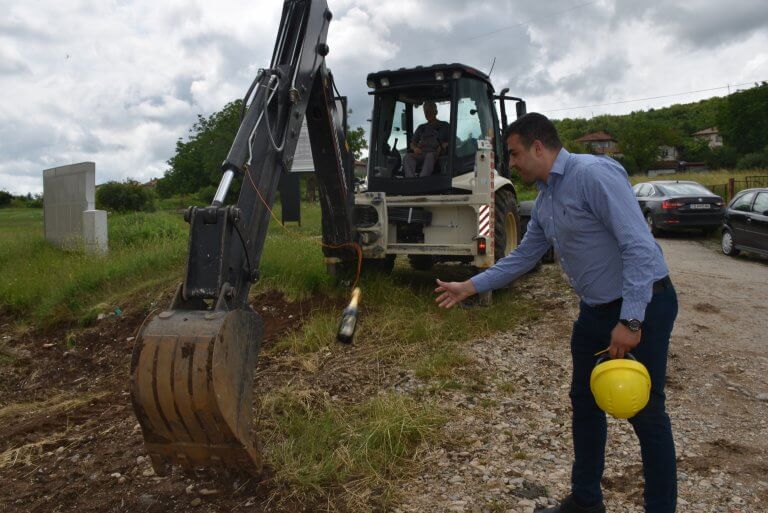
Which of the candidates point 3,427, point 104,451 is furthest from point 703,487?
point 3,427

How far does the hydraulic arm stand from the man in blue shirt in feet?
5.47

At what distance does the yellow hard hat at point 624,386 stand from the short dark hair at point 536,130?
3.48 feet

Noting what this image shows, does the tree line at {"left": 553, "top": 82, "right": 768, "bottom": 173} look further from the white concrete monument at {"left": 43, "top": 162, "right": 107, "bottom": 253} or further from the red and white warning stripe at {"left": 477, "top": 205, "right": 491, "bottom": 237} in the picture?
the red and white warning stripe at {"left": 477, "top": 205, "right": 491, "bottom": 237}

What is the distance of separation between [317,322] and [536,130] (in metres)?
4.20

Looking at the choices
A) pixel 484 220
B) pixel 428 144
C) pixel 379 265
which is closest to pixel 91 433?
pixel 484 220

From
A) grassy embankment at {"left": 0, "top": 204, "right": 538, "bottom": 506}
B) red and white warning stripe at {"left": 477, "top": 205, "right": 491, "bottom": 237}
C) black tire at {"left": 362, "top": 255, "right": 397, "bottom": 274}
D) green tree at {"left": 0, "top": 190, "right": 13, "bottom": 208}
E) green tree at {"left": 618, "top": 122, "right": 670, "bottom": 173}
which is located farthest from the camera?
green tree at {"left": 618, "top": 122, "right": 670, "bottom": 173}

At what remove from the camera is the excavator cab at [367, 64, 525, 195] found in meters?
7.75

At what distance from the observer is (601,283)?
2877 mm

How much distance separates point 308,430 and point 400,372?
1518mm

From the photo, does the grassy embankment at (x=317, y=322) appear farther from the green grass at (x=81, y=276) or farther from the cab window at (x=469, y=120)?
the cab window at (x=469, y=120)

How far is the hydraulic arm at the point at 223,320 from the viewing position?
2.92 metres

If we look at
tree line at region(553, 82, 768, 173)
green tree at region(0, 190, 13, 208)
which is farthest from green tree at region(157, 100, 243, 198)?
tree line at region(553, 82, 768, 173)

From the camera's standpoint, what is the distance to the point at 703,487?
11.7 ft

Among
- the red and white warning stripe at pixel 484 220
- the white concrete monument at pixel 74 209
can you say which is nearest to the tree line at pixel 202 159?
the white concrete monument at pixel 74 209
